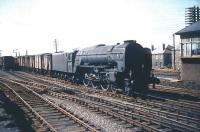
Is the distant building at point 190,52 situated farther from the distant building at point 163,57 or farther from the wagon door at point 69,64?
the distant building at point 163,57

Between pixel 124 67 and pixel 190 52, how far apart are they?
421 inches

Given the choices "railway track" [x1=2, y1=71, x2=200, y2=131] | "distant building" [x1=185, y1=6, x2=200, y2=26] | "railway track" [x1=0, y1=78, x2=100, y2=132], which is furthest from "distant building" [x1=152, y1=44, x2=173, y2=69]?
"railway track" [x1=0, y1=78, x2=100, y2=132]

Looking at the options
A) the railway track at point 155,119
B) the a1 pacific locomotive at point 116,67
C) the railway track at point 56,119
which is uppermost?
the a1 pacific locomotive at point 116,67

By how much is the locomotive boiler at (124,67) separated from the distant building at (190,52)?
7.79m

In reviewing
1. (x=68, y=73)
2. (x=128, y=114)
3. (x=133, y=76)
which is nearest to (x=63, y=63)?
(x=68, y=73)

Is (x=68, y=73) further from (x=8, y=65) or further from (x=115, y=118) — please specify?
(x=8, y=65)

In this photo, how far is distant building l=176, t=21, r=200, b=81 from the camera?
78.0 ft

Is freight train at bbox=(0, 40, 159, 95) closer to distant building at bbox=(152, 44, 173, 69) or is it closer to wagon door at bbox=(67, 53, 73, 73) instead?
wagon door at bbox=(67, 53, 73, 73)

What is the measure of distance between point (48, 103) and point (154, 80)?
7116 mm

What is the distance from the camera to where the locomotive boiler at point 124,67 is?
16797mm

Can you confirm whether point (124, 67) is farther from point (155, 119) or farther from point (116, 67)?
point (155, 119)

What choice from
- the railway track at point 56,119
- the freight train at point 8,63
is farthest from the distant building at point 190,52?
the freight train at point 8,63

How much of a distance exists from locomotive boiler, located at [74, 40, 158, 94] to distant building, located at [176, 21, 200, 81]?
7.79 metres

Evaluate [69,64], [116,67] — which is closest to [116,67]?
[116,67]
